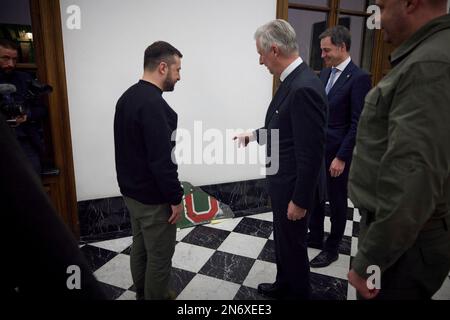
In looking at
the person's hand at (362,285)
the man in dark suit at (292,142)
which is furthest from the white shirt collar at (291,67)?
the person's hand at (362,285)

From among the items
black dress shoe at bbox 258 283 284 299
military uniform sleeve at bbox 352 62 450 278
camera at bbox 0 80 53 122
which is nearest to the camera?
military uniform sleeve at bbox 352 62 450 278

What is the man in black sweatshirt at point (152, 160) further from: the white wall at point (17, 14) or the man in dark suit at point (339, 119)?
the white wall at point (17, 14)

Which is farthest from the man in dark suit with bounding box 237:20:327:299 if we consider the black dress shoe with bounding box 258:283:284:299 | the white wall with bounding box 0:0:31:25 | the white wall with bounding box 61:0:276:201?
the white wall with bounding box 0:0:31:25

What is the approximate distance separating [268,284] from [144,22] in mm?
2071

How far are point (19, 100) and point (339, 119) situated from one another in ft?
6.82

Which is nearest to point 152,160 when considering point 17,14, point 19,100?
point 19,100

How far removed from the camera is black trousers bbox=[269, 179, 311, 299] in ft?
5.10

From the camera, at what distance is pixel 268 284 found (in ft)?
6.18

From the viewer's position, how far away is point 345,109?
2127 millimetres

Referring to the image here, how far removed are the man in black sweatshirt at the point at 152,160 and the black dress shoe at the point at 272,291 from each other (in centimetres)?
58

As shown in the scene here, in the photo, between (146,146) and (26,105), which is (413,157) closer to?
(146,146)

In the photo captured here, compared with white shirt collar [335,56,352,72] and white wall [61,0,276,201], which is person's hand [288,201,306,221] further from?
white wall [61,0,276,201]

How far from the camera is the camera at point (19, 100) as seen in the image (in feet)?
5.55
